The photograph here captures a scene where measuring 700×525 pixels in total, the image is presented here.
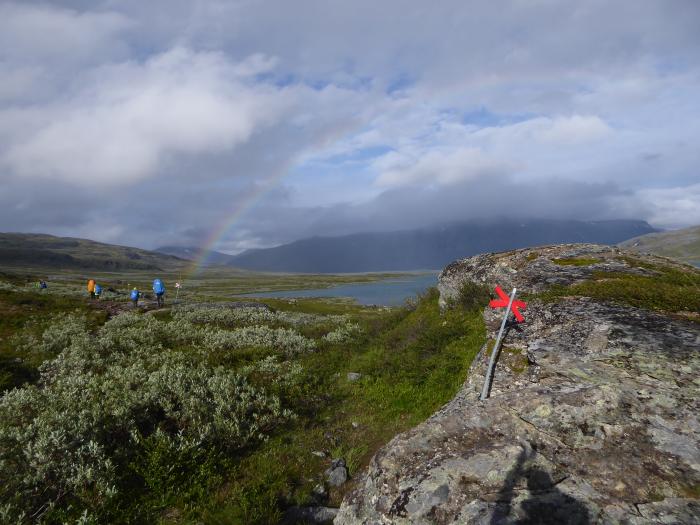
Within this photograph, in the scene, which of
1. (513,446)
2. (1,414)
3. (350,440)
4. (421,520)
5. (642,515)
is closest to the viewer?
(642,515)

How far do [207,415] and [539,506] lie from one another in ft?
30.1

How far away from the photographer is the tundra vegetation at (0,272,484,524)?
313 inches

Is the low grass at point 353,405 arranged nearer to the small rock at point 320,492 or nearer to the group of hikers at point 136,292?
the small rock at point 320,492

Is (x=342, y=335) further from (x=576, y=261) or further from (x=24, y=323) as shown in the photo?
(x=24, y=323)

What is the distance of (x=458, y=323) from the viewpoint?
16.0 m

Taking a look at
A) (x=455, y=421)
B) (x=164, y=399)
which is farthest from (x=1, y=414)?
(x=455, y=421)

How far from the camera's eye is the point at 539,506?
17.9 feet

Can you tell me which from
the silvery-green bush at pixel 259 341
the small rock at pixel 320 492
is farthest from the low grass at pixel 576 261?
the silvery-green bush at pixel 259 341

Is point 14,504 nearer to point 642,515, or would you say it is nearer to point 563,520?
point 563,520

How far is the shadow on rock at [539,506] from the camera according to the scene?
5230mm

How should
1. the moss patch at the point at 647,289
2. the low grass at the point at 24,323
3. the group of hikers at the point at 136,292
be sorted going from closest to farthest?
1. the moss patch at the point at 647,289
2. the low grass at the point at 24,323
3. the group of hikers at the point at 136,292

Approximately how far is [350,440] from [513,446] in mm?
5904

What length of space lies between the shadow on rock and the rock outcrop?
0.01m

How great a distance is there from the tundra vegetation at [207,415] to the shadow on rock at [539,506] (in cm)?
449
